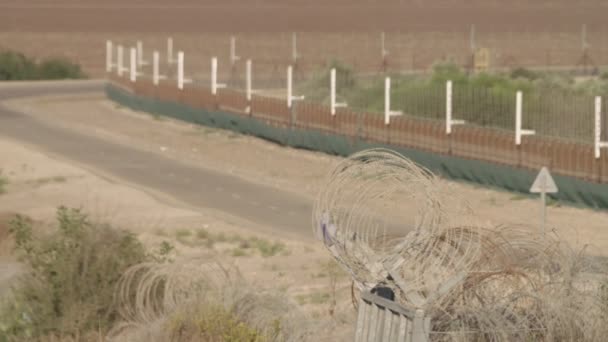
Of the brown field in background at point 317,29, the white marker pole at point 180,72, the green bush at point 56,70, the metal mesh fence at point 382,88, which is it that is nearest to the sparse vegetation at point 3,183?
the metal mesh fence at point 382,88

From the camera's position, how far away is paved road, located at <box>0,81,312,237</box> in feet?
78.1

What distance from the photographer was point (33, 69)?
65.4 meters

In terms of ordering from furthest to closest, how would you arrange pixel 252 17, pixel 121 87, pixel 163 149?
pixel 252 17 → pixel 121 87 → pixel 163 149

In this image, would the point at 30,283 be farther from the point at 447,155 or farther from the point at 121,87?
the point at 121,87

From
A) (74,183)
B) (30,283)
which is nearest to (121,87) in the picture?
(74,183)

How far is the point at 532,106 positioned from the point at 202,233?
33.5ft

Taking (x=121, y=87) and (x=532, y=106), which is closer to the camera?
(x=532, y=106)

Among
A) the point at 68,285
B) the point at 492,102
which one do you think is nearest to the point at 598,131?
the point at 492,102

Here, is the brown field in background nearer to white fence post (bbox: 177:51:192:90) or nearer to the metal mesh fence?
the metal mesh fence

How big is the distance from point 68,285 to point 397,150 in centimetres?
1674

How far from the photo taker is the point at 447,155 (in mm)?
27578

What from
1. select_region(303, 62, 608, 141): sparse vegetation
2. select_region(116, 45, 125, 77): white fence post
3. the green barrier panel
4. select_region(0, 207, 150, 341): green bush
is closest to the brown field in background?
select_region(116, 45, 125, 77): white fence post

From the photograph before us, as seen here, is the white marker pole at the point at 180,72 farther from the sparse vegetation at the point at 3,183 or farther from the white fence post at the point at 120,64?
the sparse vegetation at the point at 3,183

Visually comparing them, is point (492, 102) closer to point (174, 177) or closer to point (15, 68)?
point (174, 177)
